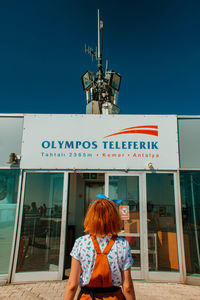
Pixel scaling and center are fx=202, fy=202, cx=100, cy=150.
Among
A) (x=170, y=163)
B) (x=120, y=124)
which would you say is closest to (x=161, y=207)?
(x=170, y=163)

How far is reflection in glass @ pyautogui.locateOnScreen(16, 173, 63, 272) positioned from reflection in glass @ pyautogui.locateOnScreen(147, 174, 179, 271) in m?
2.13

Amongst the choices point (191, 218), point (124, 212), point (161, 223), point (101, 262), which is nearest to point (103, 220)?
point (101, 262)

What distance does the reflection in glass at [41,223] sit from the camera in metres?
4.56

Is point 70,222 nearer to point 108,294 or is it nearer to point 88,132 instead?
point 88,132

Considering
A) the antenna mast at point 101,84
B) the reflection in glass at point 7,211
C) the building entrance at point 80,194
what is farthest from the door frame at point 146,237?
the antenna mast at point 101,84

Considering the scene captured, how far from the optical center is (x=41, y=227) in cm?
473

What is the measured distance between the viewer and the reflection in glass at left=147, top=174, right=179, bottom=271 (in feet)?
14.8

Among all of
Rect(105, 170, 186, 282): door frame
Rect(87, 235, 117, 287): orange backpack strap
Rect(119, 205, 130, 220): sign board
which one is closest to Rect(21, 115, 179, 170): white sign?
Rect(105, 170, 186, 282): door frame

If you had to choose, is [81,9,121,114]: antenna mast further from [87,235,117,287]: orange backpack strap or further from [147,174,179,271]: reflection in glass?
[87,235,117,287]: orange backpack strap

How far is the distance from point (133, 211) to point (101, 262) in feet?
11.1

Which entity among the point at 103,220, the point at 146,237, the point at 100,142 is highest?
the point at 100,142

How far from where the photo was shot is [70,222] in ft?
25.1

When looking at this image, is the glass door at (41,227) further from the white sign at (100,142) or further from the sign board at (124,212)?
the sign board at (124,212)

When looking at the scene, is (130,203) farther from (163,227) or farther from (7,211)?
(7,211)
